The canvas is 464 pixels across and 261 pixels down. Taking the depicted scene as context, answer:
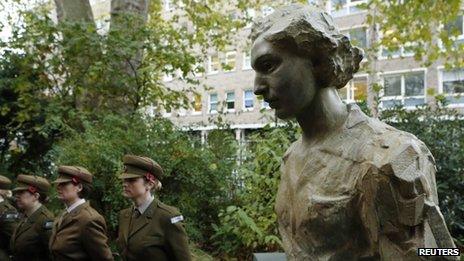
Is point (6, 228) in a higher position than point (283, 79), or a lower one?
lower

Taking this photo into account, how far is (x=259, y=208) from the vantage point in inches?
264

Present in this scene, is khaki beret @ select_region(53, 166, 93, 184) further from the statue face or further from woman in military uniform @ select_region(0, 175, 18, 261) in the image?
the statue face

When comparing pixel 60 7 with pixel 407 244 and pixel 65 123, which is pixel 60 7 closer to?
pixel 65 123

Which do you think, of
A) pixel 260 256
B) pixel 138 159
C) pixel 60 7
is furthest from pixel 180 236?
pixel 60 7

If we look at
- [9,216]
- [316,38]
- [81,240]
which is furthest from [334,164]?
[9,216]

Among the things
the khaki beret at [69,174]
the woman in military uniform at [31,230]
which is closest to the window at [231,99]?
the woman in military uniform at [31,230]

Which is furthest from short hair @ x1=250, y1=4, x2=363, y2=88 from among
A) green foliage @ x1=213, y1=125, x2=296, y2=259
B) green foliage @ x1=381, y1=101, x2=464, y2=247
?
green foliage @ x1=381, y1=101, x2=464, y2=247

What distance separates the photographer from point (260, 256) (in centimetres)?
306

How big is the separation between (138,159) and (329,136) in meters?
2.40

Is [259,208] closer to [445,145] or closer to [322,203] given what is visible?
[445,145]

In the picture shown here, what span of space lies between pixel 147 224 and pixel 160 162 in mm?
3665

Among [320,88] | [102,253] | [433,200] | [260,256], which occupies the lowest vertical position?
[102,253]

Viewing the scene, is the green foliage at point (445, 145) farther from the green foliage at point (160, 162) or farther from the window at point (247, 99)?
the window at point (247, 99)

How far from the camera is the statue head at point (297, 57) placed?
197cm
